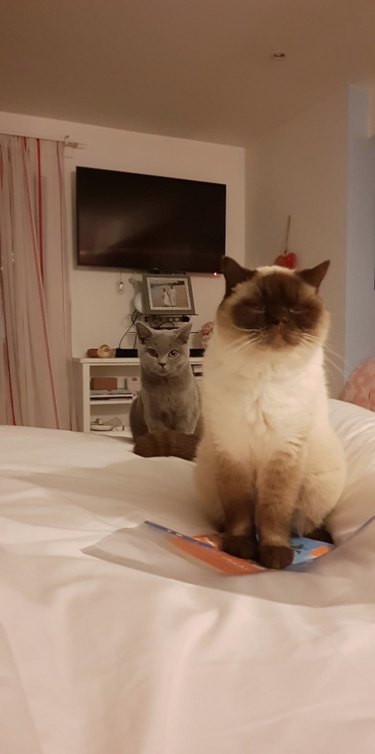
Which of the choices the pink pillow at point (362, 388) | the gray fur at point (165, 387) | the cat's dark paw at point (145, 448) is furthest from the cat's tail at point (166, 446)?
the pink pillow at point (362, 388)

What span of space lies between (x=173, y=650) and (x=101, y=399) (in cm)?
354

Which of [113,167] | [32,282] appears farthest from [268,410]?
[113,167]

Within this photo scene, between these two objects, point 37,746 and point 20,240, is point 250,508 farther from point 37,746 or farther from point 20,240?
point 20,240

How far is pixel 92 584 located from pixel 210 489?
51cm

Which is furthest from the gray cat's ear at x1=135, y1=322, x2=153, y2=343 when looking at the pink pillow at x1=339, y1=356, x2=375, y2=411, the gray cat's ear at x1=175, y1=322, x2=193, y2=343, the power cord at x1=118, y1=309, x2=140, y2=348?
the power cord at x1=118, y1=309, x2=140, y2=348

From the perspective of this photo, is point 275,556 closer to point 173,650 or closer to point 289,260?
point 173,650

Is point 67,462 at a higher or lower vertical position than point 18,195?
lower

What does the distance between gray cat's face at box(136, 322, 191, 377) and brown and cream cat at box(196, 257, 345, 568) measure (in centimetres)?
126

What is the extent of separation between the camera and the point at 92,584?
0.64m

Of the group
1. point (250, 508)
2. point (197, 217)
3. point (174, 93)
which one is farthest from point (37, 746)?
point (197, 217)

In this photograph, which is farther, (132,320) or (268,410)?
(132,320)

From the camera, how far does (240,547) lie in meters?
0.95

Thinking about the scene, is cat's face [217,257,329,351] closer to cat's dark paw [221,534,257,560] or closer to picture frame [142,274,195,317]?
cat's dark paw [221,534,257,560]

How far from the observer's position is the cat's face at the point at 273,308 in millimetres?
960
